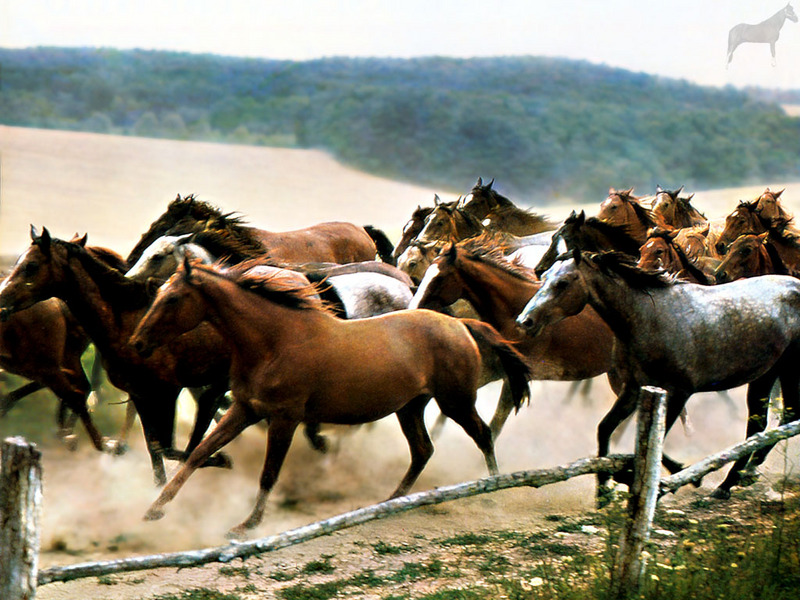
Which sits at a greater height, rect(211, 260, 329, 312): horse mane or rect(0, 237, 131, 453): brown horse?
rect(211, 260, 329, 312): horse mane

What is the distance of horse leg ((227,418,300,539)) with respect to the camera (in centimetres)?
561

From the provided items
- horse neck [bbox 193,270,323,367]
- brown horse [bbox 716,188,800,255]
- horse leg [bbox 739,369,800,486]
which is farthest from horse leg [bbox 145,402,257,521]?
brown horse [bbox 716,188,800,255]

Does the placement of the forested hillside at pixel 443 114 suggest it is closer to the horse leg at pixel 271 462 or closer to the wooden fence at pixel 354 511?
the horse leg at pixel 271 462

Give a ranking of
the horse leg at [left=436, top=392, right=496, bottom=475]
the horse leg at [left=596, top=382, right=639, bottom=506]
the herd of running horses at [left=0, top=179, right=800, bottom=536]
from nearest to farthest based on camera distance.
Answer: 1. the herd of running horses at [left=0, top=179, right=800, bottom=536]
2. the horse leg at [left=596, top=382, right=639, bottom=506]
3. the horse leg at [left=436, top=392, right=496, bottom=475]

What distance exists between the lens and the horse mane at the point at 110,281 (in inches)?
242

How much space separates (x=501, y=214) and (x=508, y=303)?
3166mm

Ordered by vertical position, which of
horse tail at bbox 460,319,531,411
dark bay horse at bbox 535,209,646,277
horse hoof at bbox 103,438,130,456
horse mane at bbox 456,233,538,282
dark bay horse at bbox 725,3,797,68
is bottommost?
horse hoof at bbox 103,438,130,456

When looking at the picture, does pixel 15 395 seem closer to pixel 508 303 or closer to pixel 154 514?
pixel 154 514

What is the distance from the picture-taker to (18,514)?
3.31 m

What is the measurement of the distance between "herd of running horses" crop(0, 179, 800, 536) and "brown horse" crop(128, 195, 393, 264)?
0.09 ft

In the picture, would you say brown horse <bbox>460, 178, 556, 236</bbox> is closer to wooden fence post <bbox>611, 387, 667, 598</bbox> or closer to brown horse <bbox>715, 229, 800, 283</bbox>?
brown horse <bbox>715, 229, 800, 283</bbox>

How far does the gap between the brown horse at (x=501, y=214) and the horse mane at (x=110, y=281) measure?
412cm

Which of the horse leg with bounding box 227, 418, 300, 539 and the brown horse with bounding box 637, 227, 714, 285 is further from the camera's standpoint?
the brown horse with bounding box 637, 227, 714, 285

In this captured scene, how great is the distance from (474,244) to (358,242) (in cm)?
246
